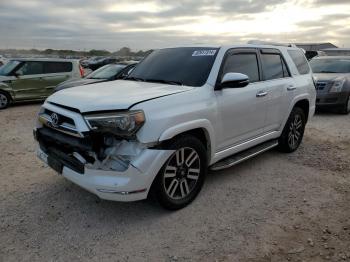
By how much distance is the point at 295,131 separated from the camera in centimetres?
632

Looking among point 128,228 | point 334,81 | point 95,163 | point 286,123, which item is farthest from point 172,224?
point 334,81

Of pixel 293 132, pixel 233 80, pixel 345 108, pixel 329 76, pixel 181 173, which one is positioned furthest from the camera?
pixel 329 76

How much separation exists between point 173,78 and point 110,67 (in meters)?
7.41

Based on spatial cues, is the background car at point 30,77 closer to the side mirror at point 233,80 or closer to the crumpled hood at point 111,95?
the crumpled hood at point 111,95

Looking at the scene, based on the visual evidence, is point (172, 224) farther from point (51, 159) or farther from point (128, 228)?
point (51, 159)

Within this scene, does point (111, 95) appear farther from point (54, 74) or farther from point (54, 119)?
point (54, 74)

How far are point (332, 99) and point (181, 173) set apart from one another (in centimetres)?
762

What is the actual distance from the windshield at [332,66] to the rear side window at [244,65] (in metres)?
7.03

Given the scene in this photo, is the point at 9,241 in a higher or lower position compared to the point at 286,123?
lower

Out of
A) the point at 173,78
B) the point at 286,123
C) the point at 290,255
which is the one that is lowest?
the point at 290,255

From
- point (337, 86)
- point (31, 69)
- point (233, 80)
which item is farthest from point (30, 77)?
point (233, 80)

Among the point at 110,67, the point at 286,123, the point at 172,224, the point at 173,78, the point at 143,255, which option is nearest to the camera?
the point at 143,255

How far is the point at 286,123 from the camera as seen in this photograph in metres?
5.96

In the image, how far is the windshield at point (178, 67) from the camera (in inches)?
178
